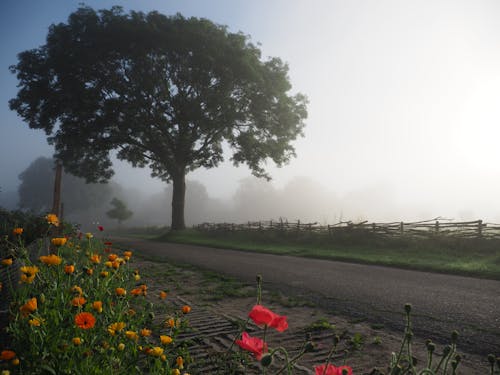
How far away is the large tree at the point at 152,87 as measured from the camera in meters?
21.7

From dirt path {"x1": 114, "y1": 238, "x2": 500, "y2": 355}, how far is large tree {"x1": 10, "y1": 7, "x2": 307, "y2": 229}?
1562cm

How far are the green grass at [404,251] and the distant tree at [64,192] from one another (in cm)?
6287

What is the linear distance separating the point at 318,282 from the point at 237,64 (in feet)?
59.6

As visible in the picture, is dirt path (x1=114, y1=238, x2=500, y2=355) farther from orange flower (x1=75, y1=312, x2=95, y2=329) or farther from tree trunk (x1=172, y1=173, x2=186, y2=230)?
tree trunk (x1=172, y1=173, x2=186, y2=230)

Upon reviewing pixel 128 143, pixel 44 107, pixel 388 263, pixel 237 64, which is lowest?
pixel 388 263

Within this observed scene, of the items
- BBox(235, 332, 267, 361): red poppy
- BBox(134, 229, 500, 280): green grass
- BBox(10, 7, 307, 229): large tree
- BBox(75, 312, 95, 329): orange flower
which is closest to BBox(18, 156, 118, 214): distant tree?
BBox(10, 7, 307, 229): large tree

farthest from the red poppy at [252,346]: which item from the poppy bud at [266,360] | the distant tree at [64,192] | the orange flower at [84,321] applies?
the distant tree at [64,192]

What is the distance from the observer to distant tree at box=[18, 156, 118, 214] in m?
71.6

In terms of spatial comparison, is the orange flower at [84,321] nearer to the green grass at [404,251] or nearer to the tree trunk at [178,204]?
the green grass at [404,251]

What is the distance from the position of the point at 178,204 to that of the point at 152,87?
27.6ft

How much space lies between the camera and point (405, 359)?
9.00ft

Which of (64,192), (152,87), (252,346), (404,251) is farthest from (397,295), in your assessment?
(64,192)

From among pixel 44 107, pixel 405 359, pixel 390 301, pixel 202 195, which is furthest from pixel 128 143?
pixel 202 195

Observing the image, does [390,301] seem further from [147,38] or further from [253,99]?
[147,38]
